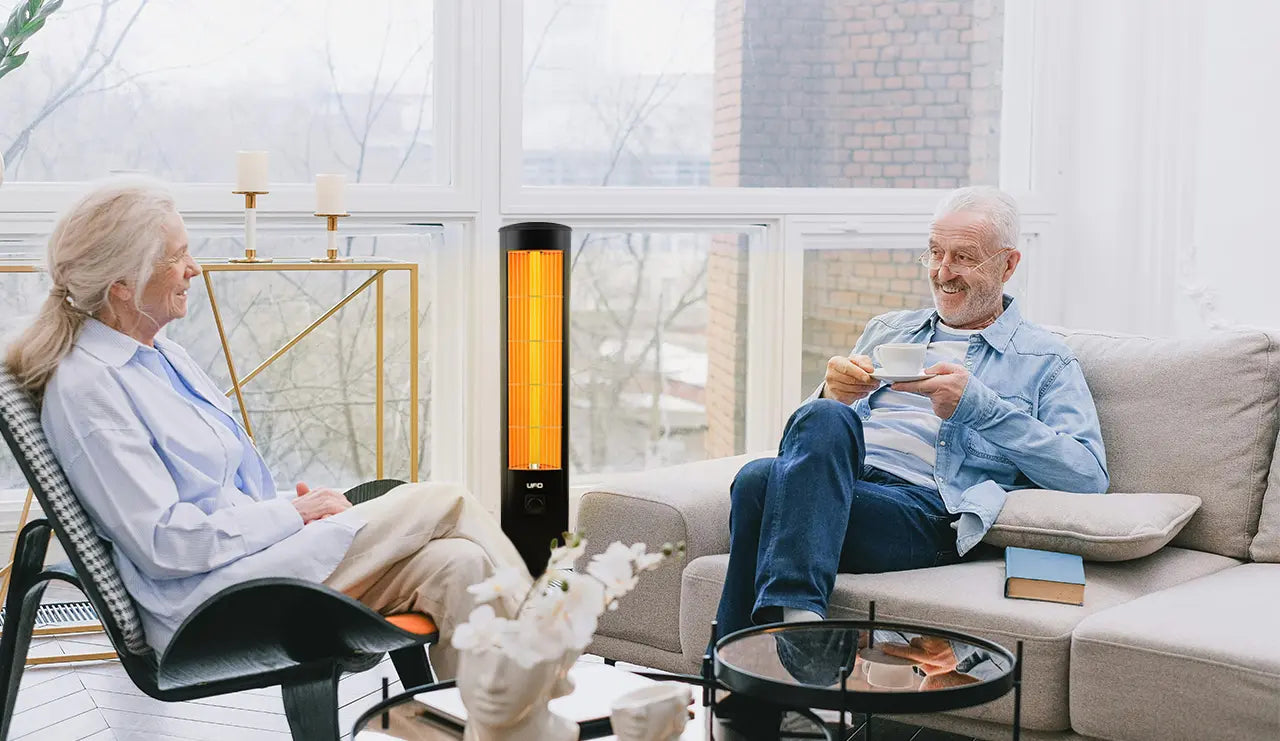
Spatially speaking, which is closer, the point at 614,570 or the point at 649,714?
the point at 614,570

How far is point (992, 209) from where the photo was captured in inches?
123

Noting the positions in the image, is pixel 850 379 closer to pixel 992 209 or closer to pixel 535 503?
pixel 992 209

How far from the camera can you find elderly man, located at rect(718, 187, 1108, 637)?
8.49ft

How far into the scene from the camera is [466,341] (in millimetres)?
4219

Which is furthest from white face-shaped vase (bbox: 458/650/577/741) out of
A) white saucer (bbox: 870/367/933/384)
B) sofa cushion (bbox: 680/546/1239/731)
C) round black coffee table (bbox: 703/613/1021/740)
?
white saucer (bbox: 870/367/933/384)

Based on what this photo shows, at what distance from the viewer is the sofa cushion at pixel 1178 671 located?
7.06 feet

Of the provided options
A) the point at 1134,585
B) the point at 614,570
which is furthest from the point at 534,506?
the point at 614,570

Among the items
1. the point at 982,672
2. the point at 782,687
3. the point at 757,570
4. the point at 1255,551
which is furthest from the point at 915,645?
the point at 1255,551

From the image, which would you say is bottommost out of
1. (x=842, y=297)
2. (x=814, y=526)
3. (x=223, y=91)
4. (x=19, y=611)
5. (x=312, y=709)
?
(x=312, y=709)

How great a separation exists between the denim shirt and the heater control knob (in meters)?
0.93

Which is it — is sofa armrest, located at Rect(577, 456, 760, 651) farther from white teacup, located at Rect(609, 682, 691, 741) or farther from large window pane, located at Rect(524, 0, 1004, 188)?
large window pane, located at Rect(524, 0, 1004, 188)

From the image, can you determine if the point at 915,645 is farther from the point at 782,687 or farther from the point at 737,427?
the point at 737,427

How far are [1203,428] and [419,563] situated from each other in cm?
161

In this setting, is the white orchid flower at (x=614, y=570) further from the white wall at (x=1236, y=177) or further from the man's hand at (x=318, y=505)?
the white wall at (x=1236, y=177)
